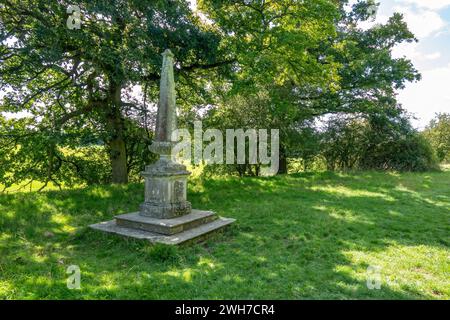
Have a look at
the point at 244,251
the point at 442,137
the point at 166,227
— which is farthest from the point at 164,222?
the point at 442,137

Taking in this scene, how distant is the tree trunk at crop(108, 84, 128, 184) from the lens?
37.6 feet

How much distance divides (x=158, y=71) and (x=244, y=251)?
724 centimetres

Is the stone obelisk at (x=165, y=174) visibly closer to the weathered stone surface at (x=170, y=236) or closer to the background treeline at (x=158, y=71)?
the weathered stone surface at (x=170, y=236)

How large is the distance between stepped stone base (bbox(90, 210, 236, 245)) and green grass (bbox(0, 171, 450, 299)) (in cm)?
19

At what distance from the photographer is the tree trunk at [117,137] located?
11.5m

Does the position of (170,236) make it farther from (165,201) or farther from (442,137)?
(442,137)

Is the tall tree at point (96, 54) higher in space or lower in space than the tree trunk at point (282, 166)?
higher

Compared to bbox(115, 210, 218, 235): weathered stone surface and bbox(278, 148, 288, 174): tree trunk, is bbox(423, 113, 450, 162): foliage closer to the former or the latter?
bbox(278, 148, 288, 174): tree trunk

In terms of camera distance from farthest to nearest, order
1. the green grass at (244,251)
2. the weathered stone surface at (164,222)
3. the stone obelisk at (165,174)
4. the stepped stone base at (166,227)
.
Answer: the stone obelisk at (165,174) < the weathered stone surface at (164,222) < the stepped stone base at (166,227) < the green grass at (244,251)

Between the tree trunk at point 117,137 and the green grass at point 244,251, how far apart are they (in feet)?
6.56

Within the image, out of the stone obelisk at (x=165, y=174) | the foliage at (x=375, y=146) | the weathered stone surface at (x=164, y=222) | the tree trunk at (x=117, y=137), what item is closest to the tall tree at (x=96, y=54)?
the tree trunk at (x=117, y=137)

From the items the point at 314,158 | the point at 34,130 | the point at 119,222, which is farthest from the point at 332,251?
the point at 314,158

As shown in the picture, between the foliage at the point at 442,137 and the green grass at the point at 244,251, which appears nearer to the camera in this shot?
the green grass at the point at 244,251

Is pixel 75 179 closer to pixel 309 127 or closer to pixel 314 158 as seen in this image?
pixel 309 127
